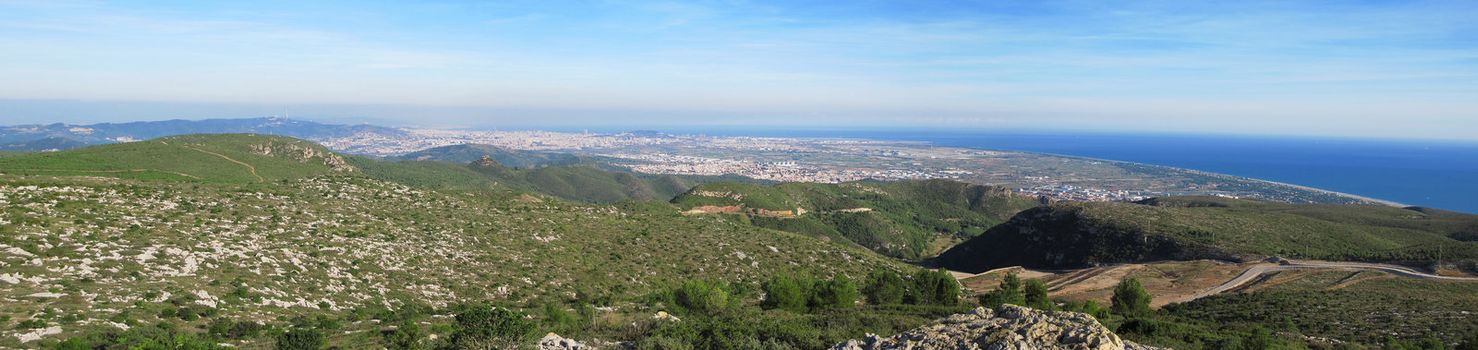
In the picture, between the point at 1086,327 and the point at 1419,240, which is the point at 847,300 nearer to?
the point at 1086,327

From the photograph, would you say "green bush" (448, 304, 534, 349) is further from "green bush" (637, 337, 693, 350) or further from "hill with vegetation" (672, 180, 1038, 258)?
"hill with vegetation" (672, 180, 1038, 258)

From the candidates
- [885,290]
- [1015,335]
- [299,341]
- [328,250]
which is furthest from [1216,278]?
[328,250]

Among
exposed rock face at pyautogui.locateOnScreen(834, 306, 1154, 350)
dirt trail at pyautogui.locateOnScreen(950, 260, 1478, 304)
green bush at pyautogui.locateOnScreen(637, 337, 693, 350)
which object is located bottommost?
dirt trail at pyautogui.locateOnScreen(950, 260, 1478, 304)

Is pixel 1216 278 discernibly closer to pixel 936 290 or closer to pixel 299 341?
pixel 936 290

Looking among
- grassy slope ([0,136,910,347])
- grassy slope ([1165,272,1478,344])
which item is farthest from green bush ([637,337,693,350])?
grassy slope ([1165,272,1478,344])

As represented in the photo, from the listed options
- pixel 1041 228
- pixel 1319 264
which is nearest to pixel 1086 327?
pixel 1319 264

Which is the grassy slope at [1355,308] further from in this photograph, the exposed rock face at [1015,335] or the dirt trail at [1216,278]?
the exposed rock face at [1015,335]

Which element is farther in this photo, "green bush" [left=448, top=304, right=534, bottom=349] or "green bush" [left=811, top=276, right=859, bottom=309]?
"green bush" [left=811, top=276, right=859, bottom=309]
